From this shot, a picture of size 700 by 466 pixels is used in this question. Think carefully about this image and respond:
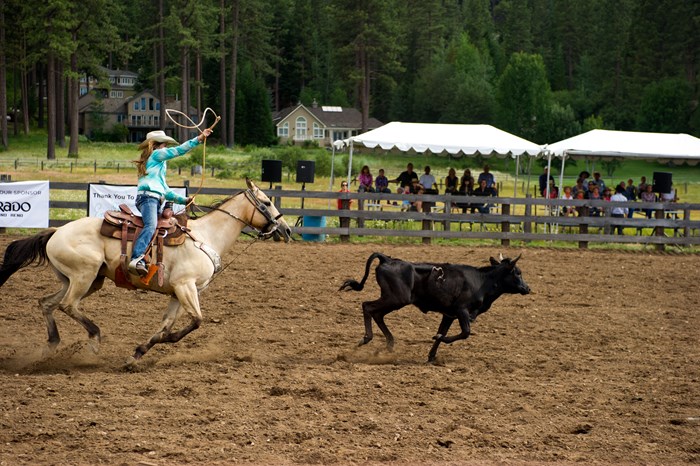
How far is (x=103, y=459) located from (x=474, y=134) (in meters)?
19.1

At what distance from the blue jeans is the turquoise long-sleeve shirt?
111 mm

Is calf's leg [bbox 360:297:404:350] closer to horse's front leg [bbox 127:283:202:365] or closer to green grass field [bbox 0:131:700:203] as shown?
horse's front leg [bbox 127:283:202:365]

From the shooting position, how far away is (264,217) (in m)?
9.87

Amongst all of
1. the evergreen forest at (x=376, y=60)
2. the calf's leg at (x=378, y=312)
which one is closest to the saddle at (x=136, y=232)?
the calf's leg at (x=378, y=312)

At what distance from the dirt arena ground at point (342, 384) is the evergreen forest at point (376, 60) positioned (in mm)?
48343

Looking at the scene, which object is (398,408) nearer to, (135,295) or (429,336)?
(429,336)

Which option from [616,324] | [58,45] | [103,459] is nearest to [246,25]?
[58,45]

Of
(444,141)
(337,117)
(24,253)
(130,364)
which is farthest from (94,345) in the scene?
(337,117)

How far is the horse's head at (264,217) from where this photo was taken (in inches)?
387

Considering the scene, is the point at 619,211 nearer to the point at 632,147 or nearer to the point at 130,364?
the point at 632,147

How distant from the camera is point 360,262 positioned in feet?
52.0

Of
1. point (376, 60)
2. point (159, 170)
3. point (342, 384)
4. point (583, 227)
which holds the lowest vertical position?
point (342, 384)

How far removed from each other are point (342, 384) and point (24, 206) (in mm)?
12208

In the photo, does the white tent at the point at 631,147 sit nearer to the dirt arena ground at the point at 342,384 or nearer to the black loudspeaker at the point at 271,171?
the black loudspeaker at the point at 271,171
